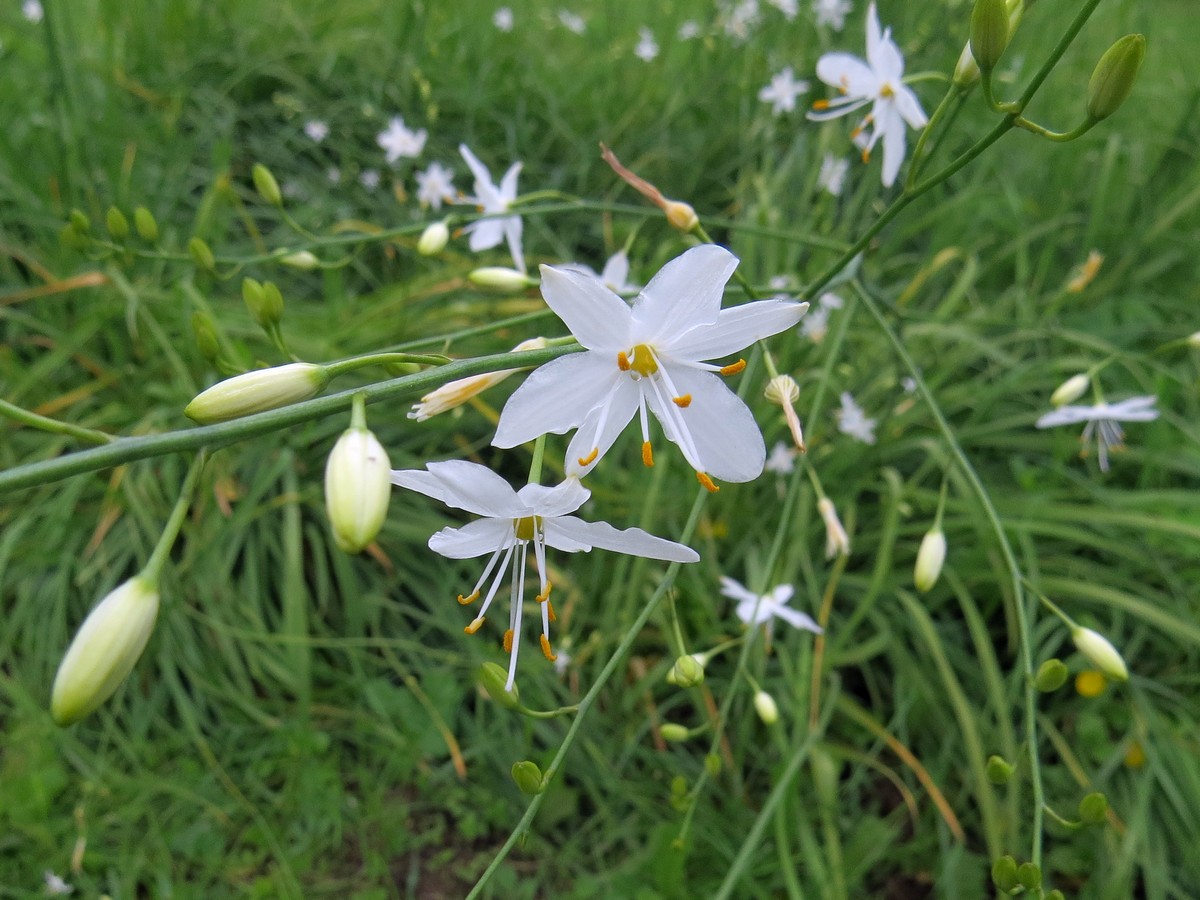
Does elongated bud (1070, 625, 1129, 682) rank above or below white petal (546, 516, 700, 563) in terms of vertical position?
below

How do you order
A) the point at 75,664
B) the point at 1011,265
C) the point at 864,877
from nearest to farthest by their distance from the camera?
the point at 75,664 < the point at 864,877 < the point at 1011,265

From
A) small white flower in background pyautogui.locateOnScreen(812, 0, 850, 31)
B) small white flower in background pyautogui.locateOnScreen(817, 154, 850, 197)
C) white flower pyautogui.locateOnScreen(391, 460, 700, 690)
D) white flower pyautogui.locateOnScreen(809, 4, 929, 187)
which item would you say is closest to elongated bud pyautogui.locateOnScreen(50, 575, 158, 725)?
white flower pyautogui.locateOnScreen(391, 460, 700, 690)

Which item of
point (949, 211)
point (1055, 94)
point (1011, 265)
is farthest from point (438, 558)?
point (1055, 94)

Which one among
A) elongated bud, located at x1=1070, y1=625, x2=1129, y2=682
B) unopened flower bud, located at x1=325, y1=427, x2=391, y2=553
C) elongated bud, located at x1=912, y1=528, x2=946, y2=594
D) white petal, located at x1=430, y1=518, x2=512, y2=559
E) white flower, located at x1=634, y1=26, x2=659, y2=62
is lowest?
elongated bud, located at x1=1070, y1=625, x2=1129, y2=682

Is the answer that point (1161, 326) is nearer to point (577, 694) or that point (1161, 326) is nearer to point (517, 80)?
point (577, 694)

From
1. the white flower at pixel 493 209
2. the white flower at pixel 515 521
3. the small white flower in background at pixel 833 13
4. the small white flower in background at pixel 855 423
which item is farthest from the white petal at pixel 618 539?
the small white flower in background at pixel 833 13

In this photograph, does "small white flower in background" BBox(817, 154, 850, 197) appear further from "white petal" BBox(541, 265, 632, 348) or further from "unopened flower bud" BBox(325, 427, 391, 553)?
"unopened flower bud" BBox(325, 427, 391, 553)

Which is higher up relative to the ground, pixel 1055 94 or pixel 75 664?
pixel 75 664

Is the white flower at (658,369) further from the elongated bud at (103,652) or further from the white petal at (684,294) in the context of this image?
the elongated bud at (103,652)
